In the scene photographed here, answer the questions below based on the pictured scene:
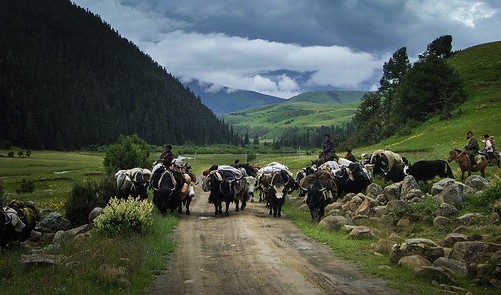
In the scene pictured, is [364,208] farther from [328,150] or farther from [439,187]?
[328,150]

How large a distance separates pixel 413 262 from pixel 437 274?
1.15m

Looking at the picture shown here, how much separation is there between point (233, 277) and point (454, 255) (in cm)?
590

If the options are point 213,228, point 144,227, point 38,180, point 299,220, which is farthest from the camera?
point 38,180

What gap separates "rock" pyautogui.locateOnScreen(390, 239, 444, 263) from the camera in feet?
41.3

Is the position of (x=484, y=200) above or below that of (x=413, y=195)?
above

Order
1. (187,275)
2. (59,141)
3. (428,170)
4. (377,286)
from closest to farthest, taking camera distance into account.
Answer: (377,286) → (187,275) → (428,170) → (59,141)

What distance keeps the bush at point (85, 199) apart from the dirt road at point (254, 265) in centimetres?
706

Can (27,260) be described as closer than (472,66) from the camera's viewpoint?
Yes

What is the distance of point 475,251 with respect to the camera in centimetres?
1193

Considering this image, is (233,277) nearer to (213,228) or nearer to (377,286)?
(377,286)

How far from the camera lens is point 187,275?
1160cm

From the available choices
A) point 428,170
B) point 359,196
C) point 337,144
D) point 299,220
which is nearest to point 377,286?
point 299,220

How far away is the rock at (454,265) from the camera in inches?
445

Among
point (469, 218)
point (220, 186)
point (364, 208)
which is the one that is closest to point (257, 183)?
point (220, 186)
